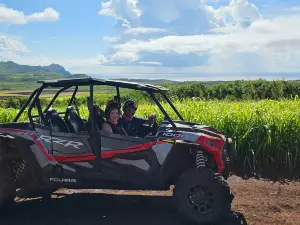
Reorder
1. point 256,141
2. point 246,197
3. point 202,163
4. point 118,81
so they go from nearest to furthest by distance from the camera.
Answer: point 202,163
point 118,81
point 246,197
point 256,141

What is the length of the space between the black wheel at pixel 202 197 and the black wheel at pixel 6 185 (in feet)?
7.19

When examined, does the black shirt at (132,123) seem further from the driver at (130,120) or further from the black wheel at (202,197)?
the black wheel at (202,197)

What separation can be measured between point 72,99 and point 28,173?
1.42 meters

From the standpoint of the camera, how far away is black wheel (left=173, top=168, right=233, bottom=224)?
4.44m

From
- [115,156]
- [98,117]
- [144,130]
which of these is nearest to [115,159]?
[115,156]

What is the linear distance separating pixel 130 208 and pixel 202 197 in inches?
47.1

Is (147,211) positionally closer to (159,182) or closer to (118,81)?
(159,182)

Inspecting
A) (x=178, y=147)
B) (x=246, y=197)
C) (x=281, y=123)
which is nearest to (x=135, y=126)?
(x=178, y=147)

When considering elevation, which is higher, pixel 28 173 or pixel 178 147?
pixel 178 147

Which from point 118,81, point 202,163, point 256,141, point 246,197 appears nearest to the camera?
point 202,163

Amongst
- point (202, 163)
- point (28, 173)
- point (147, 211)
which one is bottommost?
point (147, 211)

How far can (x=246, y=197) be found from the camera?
5805mm

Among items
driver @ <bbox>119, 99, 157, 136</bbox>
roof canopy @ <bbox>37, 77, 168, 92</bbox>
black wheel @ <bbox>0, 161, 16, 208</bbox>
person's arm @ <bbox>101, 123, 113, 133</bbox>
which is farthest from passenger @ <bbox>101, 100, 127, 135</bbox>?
black wheel @ <bbox>0, 161, 16, 208</bbox>

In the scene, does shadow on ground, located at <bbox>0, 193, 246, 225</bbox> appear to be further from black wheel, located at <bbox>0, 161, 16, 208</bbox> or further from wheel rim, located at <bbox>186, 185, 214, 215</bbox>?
wheel rim, located at <bbox>186, 185, 214, 215</bbox>
